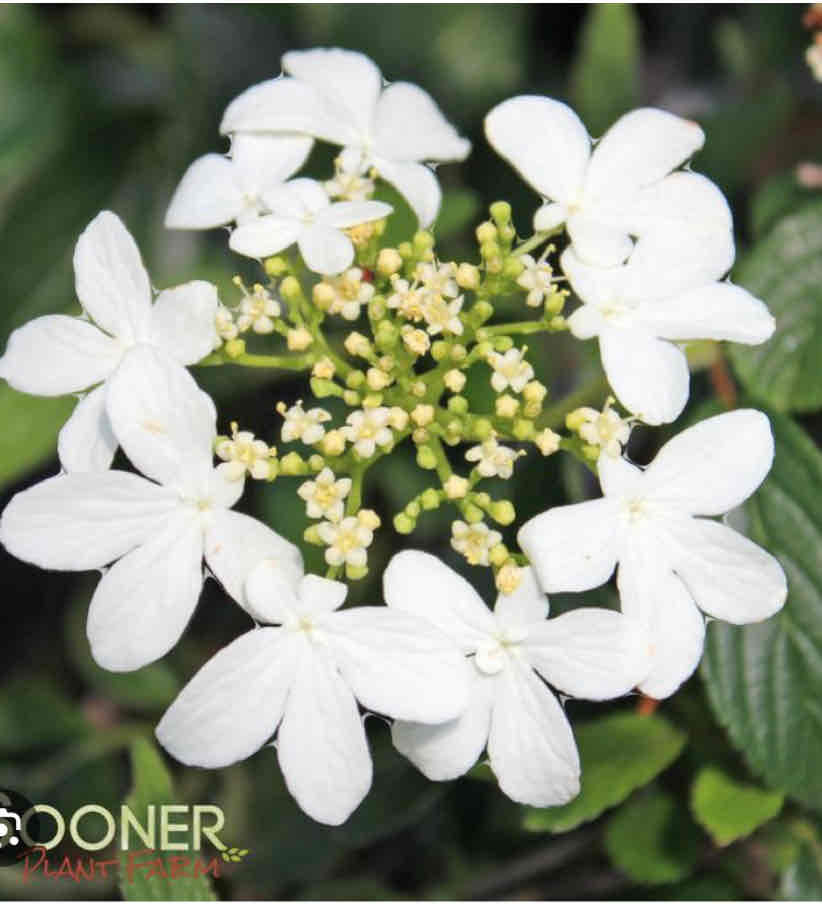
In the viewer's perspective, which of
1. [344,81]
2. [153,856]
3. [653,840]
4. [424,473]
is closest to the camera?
[153,856]

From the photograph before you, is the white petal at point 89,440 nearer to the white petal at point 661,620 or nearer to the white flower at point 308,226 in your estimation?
the white flower at point 308,226

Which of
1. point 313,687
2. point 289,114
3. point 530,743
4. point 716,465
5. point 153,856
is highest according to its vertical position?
point 289,114

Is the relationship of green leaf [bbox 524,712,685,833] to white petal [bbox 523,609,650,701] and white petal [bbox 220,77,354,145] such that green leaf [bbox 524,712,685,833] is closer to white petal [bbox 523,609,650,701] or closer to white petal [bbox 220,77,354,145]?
white petal [bbox 523,609,650,701]

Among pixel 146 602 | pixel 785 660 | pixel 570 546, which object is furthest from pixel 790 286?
pixel 146 602

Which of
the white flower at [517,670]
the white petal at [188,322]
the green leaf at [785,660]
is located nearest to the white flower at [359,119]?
the white petal at [188,322]

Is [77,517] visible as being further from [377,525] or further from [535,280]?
[535,280]

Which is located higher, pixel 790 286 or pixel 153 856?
pixel 790 286
